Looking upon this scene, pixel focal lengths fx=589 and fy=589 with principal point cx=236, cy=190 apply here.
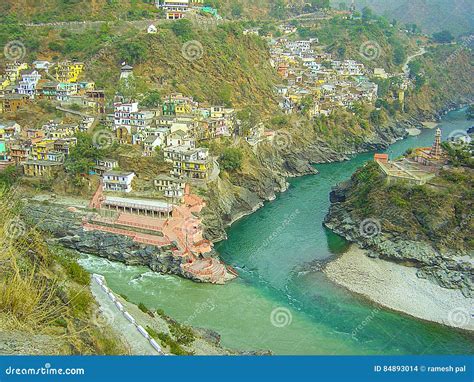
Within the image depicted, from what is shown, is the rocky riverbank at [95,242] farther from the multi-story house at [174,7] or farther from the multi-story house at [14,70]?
the multi-story house at [174,7]

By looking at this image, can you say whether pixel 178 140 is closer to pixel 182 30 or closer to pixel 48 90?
pixel 48 90

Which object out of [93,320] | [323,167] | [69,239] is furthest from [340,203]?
[93,320]

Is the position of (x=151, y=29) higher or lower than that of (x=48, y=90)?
higher

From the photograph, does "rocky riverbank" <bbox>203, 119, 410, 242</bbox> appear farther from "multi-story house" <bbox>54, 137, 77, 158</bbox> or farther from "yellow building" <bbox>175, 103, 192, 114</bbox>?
"multi-story house" <bbox>54, 137, 77, 158</bbox>

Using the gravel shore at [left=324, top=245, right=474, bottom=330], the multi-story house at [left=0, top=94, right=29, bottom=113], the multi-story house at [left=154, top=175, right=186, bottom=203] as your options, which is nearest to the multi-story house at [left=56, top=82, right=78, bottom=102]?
the multi-story house at [left=0, top=94, right=29, bottom=113]

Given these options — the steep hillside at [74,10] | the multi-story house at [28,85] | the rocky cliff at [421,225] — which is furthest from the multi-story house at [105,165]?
the steep hillside at [74,10]

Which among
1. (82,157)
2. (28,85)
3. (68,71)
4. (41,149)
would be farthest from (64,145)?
(68,71)

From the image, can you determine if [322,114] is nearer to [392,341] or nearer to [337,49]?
[337,49]
